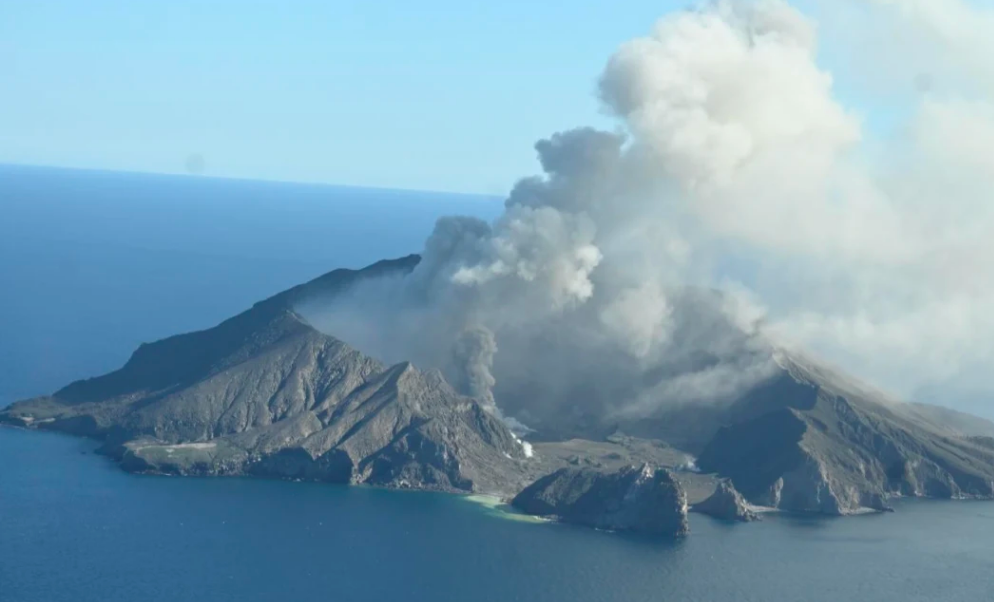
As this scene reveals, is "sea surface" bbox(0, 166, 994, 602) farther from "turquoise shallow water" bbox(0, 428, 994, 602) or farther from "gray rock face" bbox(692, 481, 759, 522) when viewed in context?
"gray rock face" bbox(692, 481, 759, 522)

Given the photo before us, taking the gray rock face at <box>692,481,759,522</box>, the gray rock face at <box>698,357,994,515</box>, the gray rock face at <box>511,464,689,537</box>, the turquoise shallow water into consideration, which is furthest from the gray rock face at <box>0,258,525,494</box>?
the gray rock face at <box>698,357,994,515</box>

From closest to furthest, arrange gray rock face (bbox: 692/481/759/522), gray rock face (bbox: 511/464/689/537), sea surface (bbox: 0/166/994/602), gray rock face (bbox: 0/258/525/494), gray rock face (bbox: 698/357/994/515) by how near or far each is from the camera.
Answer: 1. sea surface (bbox: 0/166/994/602)
2. gray rock face (bbox: 511/464/689/537)
3. gray rock face (bbox: 692/481/759/522)
4. gray rock face (bbox: 0/258/525/494)
5. gray rock face (bbox: 698/357/994/515)

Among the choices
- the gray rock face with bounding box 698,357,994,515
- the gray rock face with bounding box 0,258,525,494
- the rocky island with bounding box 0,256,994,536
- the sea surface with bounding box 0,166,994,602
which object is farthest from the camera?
the gray rock face with bounding box 698,357,994,515

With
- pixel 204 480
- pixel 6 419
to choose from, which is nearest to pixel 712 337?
pixel 204 480

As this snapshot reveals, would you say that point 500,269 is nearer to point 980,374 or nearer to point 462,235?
point 462,235

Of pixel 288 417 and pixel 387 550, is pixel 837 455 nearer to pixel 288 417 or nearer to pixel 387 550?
pixel 387 550

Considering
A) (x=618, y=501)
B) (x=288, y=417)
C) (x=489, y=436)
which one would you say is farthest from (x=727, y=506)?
(x=288, y=417)
